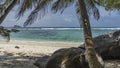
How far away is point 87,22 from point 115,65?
4.11m

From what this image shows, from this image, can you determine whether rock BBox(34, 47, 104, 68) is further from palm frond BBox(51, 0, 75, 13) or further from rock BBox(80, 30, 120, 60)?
rock BBox(80, 30, 120, 60)

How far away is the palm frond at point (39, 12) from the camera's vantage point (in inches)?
304

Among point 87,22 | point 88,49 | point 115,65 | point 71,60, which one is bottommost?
point 115,65

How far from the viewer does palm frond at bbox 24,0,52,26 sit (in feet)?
25.3

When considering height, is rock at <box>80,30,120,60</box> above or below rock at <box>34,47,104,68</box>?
→ below

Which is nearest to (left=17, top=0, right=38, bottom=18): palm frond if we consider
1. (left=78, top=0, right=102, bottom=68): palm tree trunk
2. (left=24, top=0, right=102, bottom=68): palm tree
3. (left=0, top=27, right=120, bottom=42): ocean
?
(left=24, top=0, right=102, bottom=68): palm tree

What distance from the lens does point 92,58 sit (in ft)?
20.6

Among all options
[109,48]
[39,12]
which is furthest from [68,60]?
[109,48]

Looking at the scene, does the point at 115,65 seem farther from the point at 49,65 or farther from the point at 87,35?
the point at 87,35

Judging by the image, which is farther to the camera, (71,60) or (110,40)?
(110,40)

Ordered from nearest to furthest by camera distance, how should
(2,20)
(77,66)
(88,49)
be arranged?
(88,49) < (77,66) < (2,20)

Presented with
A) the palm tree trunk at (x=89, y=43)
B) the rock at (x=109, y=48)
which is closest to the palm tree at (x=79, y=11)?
the palm tree trunk at (x=89, y=43)

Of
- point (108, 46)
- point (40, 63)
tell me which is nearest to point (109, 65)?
point (108, 46)

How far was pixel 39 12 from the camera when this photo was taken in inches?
314
